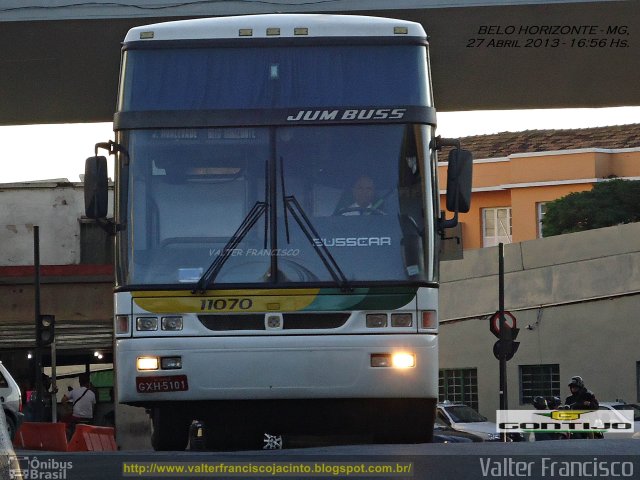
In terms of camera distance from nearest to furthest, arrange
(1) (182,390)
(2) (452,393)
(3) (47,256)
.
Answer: (1) (182,390)
(3) (47,256)
(2) (452,393)

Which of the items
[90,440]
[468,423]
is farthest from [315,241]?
[468,423]

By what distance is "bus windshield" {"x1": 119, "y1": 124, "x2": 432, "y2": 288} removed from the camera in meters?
11.2

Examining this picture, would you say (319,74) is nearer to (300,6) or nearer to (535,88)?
(300,6)

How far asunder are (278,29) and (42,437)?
10331 mm

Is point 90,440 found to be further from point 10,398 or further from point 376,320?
point 376,320

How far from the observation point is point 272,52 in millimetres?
11797

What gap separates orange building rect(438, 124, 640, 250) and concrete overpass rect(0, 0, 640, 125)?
33822 millimetres

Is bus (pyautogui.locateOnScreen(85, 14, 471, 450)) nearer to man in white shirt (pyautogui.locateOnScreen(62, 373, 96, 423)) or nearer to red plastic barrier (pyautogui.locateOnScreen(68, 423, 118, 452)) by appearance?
red plastic barrier (pyautogui.locateOnScreen(68, 423, 118, 452))

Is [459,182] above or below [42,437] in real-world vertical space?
above

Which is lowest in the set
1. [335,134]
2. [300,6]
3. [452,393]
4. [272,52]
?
[452,393]

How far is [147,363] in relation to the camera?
11086 mm

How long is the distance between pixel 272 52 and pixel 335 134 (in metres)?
0.93

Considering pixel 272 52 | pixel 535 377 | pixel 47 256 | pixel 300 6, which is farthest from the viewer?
pixel 535 377

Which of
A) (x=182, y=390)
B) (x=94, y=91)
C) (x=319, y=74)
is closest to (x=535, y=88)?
(x=94, y=91)
